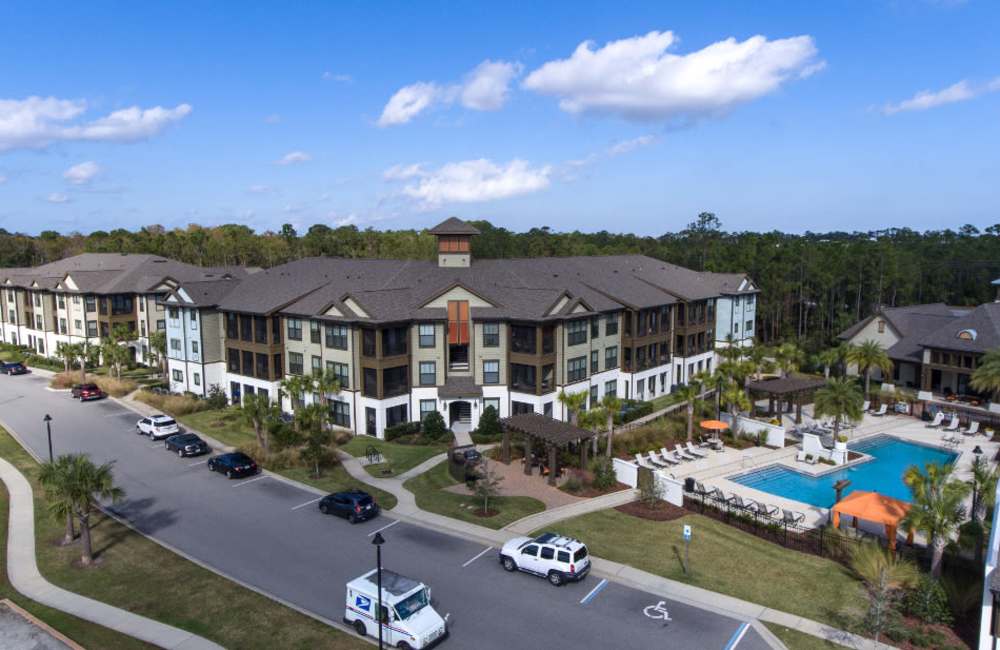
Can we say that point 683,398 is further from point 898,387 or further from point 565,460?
point 898,387

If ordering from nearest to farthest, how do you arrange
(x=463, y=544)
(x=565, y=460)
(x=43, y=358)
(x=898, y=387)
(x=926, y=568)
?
A: (x=926, y=568)
(x=463, y=544)
(x=565, y=460)
(x=898, y=387)
(x=43, y=358)

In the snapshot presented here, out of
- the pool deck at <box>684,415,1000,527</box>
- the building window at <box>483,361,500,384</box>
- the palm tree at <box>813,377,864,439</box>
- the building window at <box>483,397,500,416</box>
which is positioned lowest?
the pool deck at <box>684,415,1000,527</box>

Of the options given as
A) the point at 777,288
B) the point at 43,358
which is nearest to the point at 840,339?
the point at 777,288

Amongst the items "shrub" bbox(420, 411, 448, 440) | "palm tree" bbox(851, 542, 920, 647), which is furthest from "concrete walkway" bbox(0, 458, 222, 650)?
"shrub" bbox(420, 411, 448, 440)

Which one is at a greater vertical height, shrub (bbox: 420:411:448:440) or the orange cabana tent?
A: the orange cabana tent

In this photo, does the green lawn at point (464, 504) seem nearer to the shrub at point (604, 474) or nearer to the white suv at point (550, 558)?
the shrub at point (604, 474)

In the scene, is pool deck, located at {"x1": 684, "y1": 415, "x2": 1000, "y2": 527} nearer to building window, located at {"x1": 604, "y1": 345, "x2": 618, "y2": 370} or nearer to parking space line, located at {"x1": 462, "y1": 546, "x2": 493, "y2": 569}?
building window, located at {"x1": 604, "y1": 345, "x2": 618, "y2": 370}
